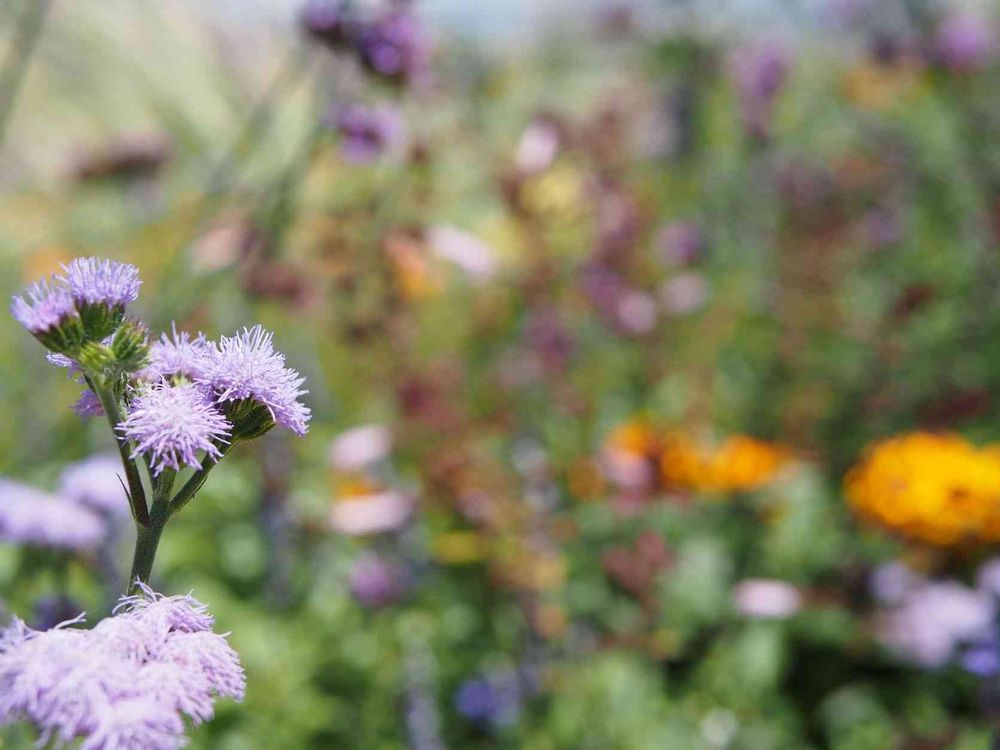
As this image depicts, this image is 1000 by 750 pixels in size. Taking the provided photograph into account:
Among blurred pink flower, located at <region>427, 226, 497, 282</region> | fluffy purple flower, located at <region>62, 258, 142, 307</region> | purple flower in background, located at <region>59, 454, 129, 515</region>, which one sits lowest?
fluffy purple flower, located at <region>62, 258, 142, 307</region>

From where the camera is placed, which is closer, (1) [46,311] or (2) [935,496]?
(1) [46,311]

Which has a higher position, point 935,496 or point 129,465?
point 935,496

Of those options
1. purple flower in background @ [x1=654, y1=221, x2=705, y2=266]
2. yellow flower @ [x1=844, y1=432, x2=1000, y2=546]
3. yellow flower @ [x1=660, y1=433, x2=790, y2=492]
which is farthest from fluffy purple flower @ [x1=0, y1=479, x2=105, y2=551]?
purple flower in background @ [x1=654, y1=221, x2=705, y2=266]

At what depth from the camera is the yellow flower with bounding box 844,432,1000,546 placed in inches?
94.4

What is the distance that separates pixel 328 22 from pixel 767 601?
1.65 m

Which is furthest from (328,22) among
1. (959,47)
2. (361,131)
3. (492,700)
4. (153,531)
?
(959,47)

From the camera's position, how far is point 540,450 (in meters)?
2.86

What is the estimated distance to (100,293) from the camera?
69cm

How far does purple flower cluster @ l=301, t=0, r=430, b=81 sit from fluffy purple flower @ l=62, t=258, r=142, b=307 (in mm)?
1107

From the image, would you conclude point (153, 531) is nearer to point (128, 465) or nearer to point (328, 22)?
point (128, 465)

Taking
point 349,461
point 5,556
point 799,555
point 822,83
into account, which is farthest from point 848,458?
point 822,83

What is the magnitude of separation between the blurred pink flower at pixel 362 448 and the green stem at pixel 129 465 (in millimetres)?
1905

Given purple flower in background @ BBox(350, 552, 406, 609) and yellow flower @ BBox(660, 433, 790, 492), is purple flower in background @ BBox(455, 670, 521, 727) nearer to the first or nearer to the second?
purple flower in background @ BBox(350, 552, 406, 609)

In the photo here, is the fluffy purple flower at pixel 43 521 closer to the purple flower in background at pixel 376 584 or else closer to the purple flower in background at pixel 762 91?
the purple flower in background at pixel 376 584
